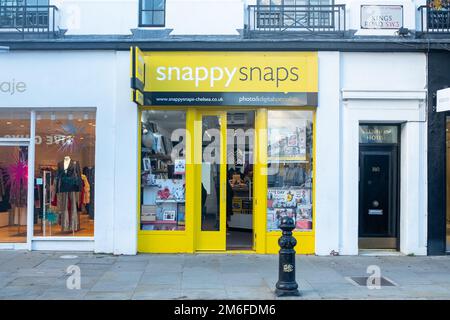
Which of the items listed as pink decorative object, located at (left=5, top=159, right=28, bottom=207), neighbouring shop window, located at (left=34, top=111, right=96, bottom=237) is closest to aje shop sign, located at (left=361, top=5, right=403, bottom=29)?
neighbouring shop window, located at (left=34, top=111, right=96, bottom=237)

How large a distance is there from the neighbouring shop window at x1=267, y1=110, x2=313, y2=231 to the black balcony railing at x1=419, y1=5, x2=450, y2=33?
3048mm

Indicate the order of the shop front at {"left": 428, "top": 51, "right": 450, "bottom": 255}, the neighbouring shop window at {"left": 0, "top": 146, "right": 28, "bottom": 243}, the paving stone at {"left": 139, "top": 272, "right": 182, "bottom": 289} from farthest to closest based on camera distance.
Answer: the neighbouring shop window at {"left": 0, "top": 146, "right": 28, "bottom": 243} < the shop front at {"left": 428, "top": 51, "right": 450, "bottom": 255} < the paving stone at {"left": 139, "top": 272, "right": 182, "bottom": 289}

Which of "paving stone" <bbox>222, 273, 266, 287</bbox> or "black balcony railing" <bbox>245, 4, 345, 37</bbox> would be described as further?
"black balcony railing" <bbox>245, 4, 345, 37</bbox>

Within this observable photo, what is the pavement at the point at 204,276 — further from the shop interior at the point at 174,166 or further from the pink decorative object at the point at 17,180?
the pink decorative object at the point at 17,180

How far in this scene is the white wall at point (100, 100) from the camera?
1120cm

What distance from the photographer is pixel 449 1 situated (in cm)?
1011

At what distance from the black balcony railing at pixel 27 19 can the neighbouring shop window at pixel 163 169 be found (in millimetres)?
2763

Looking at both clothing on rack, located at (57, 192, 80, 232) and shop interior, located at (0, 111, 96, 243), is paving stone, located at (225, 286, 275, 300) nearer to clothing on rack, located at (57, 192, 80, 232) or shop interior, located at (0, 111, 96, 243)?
shop interior, located at (0, 111, 96, 243)

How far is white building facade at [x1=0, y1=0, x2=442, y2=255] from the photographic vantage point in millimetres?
11211

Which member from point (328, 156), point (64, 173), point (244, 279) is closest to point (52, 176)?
point (64, 173)

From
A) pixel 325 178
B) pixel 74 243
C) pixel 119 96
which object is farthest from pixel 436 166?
pixel 74 243

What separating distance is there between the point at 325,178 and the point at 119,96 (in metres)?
4.58
